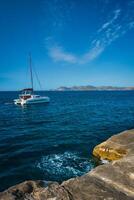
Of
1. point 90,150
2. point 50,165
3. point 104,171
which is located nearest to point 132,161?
point 104,171

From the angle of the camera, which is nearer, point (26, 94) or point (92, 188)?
point (92, 188)

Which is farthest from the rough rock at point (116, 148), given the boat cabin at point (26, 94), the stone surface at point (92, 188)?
the boat cabin at point (26, 94)

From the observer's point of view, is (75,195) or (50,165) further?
(50,165)

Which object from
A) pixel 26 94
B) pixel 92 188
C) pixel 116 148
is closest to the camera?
pixel 92 188

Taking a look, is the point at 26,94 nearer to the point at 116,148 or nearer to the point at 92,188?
the point at 116,148

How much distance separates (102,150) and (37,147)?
7316 millimetres

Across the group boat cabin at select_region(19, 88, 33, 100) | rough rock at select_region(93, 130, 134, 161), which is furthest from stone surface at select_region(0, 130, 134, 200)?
boat cabin at select_region(19, 88, 33, 100)

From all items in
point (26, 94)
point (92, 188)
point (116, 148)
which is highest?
point (26, 94)

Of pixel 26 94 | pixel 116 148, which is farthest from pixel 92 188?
pixel 26 94

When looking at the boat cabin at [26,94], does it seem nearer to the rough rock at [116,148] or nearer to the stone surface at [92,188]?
the rough rock at [116,148]

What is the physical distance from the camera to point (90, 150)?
20.1 meters

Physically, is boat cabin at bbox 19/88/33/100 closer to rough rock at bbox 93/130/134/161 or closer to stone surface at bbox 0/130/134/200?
rough rock at bbox 93/130/134/161

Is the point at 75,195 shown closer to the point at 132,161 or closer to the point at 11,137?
the point at 132,161

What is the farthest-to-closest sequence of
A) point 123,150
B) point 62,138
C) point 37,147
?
point 62,138
point 37,147
point 123,150
